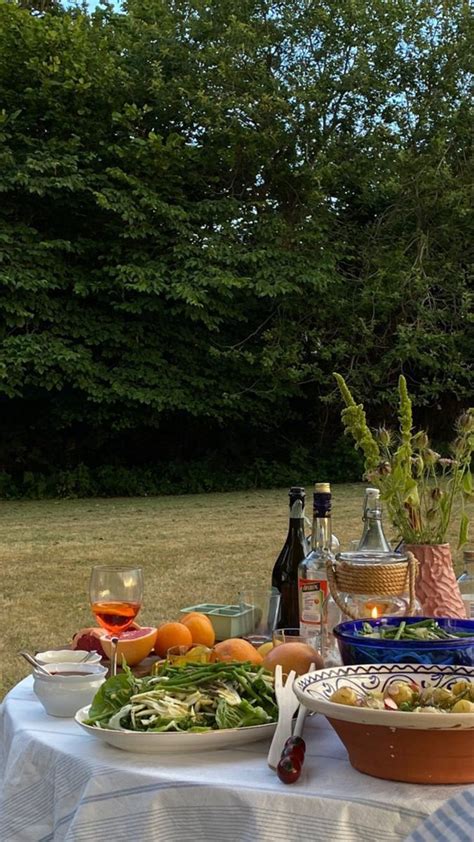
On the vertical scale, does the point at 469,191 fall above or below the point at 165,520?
above

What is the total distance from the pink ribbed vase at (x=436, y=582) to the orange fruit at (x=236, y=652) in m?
0.31

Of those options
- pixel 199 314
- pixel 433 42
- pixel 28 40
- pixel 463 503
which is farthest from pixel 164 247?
pixel 463 503

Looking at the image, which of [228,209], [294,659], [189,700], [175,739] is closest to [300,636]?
[294,659]

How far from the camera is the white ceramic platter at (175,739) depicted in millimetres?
1139

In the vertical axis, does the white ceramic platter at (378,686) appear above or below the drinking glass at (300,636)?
above

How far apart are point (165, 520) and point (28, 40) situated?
7423mm

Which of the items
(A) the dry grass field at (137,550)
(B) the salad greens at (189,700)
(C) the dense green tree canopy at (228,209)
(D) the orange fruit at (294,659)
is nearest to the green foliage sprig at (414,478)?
(D) the orange fruit at (294,659)

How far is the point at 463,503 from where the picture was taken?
1755 mm

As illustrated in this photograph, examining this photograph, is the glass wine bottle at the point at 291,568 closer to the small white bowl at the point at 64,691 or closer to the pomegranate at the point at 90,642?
the pomegranate at the point at 90,642

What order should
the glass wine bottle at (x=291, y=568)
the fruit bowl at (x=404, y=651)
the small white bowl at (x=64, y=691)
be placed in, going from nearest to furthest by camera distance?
1. the fruit bowl at (x=404, y=651)
2. the small white bowl at (x=64, y=691)
3. the glass wine bottle at (x=291, y=568)

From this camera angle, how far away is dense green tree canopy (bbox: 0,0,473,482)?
13.5 m

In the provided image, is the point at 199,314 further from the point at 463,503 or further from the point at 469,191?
the point at 463,503

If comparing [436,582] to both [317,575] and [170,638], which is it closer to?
A: [317,575]

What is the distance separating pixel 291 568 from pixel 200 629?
0.40 m
